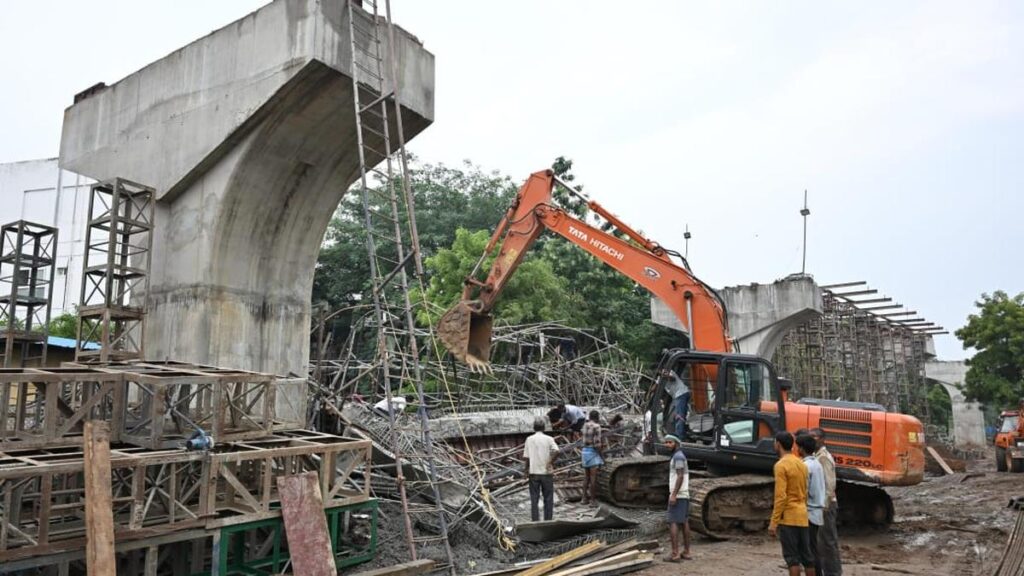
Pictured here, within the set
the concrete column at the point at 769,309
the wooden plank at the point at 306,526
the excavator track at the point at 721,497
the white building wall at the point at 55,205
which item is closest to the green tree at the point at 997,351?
the concrete column at the point at 769,309

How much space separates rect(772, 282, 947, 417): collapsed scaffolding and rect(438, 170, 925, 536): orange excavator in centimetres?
1562

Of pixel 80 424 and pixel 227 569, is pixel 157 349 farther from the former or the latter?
pixel 227 569

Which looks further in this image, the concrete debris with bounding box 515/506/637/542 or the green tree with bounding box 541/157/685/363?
the green tree with bounding box 541/157/685/363

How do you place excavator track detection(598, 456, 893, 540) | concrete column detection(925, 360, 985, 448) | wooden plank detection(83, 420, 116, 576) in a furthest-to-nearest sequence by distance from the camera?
concrete column detection(925, 360, 985, 448)
excavator track detection(598, 456, 893, 540)
wooden plank detection(83, 420, 116, 576)

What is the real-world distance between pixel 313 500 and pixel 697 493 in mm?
5688

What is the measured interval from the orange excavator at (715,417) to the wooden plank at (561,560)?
2.31 meters

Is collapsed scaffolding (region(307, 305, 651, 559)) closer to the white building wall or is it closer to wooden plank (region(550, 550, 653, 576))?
wooden plank (region(550, 550, 653, 576))

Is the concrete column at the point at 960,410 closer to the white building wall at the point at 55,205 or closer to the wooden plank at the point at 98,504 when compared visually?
the wooden plank at the point at 98,504

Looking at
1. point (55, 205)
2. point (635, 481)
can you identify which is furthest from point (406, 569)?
point (55, 205)

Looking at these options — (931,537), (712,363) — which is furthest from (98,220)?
(931,537)

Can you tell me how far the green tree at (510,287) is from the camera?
86.6 feet

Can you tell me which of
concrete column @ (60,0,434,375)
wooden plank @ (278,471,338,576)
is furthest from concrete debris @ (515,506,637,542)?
concrete column @ (60,0,434,375)

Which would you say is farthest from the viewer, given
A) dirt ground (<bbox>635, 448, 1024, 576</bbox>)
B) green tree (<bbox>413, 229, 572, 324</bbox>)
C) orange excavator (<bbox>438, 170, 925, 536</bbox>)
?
green tree (<bbox>413, 229, 572, 324</bbox>)

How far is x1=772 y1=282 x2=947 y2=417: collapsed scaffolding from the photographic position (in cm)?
3139
